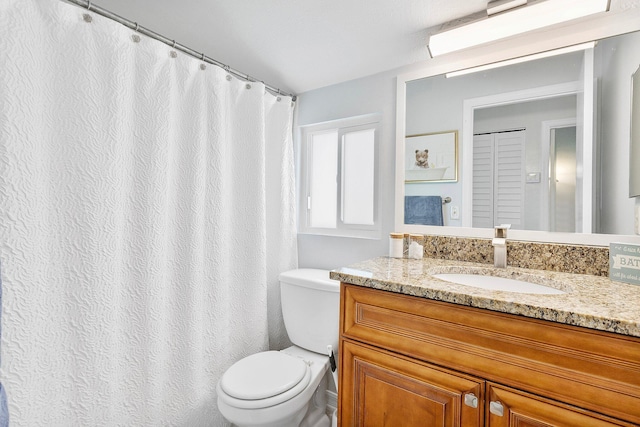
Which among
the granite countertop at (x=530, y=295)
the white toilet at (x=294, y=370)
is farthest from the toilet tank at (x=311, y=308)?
the granite countertop at (x=530, y=295)

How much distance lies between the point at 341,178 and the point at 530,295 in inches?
49.4

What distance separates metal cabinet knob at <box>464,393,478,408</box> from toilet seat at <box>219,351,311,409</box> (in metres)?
0.70

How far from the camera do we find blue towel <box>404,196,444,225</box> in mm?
1549

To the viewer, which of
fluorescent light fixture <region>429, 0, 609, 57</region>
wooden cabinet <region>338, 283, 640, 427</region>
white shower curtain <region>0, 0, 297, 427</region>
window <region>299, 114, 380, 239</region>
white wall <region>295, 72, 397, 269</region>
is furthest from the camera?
window <region>299, 114, 380, 239</region>

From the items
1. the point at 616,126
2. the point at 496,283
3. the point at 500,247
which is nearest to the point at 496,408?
the point at 496,283

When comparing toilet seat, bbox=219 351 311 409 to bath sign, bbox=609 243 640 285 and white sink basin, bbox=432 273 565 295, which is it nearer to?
white sink basin, bbox=432 273 565 295

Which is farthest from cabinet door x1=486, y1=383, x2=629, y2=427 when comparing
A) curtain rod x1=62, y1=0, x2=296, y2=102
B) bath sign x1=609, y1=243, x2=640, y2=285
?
curtain rod x1=62, y1=0, x2=296, y2=102

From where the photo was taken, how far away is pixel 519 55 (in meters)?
1.33

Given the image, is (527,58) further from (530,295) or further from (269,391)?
(269,391)

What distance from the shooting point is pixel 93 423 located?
1.12 metres

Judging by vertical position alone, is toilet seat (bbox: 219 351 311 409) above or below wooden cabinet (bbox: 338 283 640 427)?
below

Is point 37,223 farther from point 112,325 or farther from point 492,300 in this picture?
point 492,300

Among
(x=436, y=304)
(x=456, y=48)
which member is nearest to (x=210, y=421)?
(x=436, y=304)

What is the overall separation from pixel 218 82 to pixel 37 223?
0.97 m
